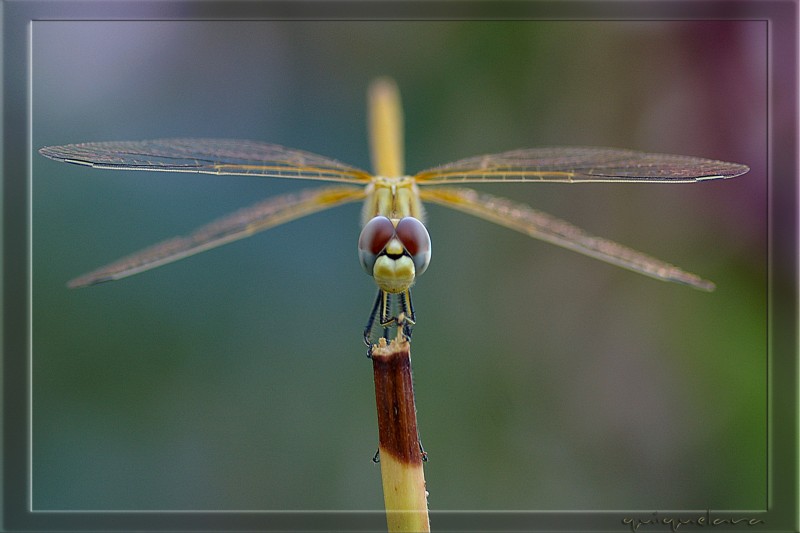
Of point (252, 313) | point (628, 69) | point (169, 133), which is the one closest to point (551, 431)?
point (252, 313)

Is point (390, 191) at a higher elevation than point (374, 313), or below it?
higher

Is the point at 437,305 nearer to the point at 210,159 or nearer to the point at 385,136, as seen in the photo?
the point at 385,136

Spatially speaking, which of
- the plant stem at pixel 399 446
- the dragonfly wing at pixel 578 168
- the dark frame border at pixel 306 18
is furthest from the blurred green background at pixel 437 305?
the plant stem at pixel 399 446

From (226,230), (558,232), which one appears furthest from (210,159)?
(558,232)

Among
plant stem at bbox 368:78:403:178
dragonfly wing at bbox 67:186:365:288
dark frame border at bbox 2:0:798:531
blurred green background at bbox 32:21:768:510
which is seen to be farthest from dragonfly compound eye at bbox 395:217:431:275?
blurred green background at bbox 32:21:768:510

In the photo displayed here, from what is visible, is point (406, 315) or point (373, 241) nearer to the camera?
point (406, 315)

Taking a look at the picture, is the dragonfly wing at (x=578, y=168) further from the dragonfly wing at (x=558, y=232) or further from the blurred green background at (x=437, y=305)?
the blurred green background at (x=437, y=305)
